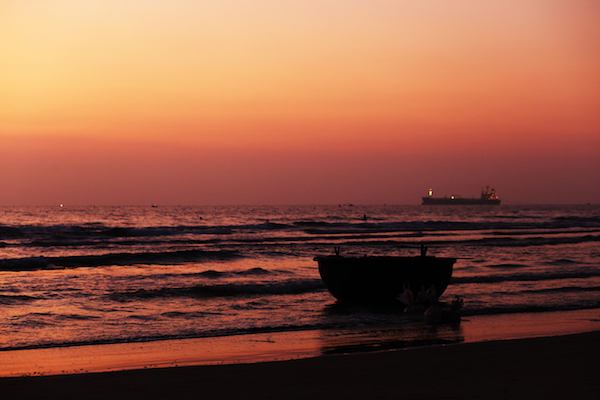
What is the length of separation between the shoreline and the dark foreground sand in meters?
0.74

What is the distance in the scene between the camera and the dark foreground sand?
257 inches

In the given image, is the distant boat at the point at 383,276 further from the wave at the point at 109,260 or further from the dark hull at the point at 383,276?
the wave at the point at 109,260

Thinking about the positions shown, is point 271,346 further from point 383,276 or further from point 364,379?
point 383,276

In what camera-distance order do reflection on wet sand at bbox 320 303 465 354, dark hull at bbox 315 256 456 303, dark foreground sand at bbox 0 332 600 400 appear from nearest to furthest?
1. dark foreground sand at bbox 0 332 600 400
2. reflection on wet sand at bbox 320 303 465 354
3. dark hull at bbox 315 256 456 303

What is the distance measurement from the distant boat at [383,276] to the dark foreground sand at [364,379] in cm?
536

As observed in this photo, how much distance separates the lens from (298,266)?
24391 millimetres

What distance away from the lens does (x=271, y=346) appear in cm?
986

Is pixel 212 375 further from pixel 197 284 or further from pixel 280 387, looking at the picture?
pixel 197 284

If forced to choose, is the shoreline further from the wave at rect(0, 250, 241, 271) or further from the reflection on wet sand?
the wave at rect(0, 250, 241, 271)

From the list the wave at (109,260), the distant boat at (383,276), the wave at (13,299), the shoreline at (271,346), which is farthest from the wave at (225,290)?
the wave at (109,260)

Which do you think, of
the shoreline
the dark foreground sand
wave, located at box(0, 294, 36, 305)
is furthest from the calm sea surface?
the dark foreground sand

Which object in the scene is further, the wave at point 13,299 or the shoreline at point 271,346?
the wave at point 13,299

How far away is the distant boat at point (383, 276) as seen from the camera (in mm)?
14031

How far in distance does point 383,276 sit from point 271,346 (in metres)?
4.97
